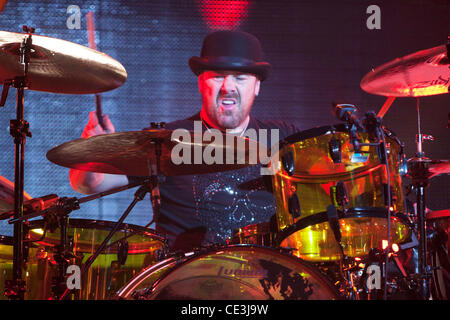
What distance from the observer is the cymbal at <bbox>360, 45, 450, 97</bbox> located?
2.27 meters

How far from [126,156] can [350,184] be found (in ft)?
3.04

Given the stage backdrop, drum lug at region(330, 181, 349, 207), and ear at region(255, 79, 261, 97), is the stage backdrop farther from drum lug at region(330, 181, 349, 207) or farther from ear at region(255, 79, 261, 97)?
drum lug at region(330, 181, 349, 207)

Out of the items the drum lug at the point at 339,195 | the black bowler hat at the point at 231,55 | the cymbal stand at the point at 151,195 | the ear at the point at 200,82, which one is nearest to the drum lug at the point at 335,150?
the drum lug at the point at 339,195

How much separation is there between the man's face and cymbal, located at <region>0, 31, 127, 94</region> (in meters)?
0.83

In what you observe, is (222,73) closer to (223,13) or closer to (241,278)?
(223,13)

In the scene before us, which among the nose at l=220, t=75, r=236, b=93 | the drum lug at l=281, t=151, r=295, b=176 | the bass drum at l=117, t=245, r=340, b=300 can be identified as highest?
the nose at l=220, t=75, r=236, b=93

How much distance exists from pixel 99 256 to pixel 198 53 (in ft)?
5.15

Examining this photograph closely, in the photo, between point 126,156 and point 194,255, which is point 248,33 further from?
point 194,255

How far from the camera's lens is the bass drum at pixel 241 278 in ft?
5.09

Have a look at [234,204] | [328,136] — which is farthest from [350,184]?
[234,204]

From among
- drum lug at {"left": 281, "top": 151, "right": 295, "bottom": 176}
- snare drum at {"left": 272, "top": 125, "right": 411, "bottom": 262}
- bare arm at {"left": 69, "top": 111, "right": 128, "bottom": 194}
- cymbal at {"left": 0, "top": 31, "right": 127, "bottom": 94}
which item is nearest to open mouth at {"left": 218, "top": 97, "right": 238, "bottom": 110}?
bare arm at {"left": 69, "top": 111, "right": 128, "bottom": 194}

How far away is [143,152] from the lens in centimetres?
199

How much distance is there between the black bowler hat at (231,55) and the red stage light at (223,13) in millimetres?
63

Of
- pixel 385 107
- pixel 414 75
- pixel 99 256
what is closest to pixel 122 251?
pixel 99 256
